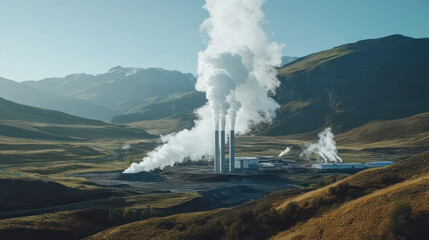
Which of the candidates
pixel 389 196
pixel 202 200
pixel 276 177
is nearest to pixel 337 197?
pixel 389 196

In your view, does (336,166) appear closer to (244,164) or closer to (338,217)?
(244,164)

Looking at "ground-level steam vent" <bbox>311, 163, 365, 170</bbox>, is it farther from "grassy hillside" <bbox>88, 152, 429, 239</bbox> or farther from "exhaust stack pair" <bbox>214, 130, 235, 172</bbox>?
"grassy hillside" <bbox>88, 152, 429, 239</bbox>

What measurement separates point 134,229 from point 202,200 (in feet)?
148

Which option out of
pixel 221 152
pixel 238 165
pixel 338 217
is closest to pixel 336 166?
pixel 238 165

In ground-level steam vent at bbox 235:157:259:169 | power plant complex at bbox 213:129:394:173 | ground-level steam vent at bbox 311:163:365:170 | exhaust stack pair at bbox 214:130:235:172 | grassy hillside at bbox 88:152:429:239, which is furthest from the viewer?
ground-level steam vent at bbox 311:163:365:170

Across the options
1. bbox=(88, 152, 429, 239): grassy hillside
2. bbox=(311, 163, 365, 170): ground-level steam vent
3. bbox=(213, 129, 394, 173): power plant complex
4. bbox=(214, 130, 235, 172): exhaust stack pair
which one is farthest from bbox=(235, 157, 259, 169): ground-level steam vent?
bbox=(88, 152, 429, 239): grassy hillside

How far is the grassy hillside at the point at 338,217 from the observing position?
105 ft

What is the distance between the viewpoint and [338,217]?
118ft

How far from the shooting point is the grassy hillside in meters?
32.0

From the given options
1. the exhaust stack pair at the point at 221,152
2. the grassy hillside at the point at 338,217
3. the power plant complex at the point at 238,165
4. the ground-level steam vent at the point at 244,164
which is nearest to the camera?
the grassy hillside at the point at 338,217

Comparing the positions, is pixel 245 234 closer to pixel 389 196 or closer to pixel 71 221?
pixel 389 196

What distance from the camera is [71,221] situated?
62250mm

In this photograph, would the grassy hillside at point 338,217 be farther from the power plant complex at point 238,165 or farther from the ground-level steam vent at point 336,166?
the ground-level steam vent at point 336,166

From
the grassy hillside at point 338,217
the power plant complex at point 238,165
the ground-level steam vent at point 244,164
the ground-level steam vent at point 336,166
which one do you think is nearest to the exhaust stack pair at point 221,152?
the power plant complex at point 238,165
